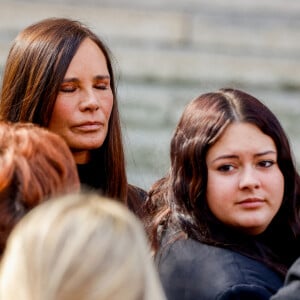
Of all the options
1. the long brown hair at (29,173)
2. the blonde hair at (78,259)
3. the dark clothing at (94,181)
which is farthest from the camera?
the dark clothing at (94,181)

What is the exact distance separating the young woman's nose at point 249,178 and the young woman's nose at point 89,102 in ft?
1.65

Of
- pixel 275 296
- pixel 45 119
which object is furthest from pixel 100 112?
pixel 275 296

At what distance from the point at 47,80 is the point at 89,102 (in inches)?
5.2

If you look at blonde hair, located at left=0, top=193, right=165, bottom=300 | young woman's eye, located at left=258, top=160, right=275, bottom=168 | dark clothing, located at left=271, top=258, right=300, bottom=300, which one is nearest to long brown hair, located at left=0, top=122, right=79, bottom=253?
blonde hair, located at left=0, top=193, right=165, bottom=300

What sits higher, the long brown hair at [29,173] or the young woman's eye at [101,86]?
the young woman's eye at [101,86]

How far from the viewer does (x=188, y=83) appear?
9219mm

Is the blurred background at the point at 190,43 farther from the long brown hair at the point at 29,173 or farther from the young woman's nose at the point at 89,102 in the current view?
the long brown hair at the point at 29,173

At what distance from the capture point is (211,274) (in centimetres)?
369

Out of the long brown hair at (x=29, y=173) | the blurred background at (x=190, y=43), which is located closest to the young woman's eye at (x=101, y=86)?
the long brown hair at (x=29, y=173)

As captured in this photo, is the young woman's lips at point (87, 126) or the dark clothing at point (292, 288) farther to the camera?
the young woman's lips at point (87, 126)

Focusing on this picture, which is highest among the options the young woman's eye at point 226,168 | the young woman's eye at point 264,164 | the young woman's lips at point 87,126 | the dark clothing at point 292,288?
the young woman's lips at point 87,126

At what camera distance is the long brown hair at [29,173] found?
3.10 metres

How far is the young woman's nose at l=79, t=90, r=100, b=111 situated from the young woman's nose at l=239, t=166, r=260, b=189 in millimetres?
504

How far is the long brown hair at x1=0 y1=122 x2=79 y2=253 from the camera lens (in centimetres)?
310
